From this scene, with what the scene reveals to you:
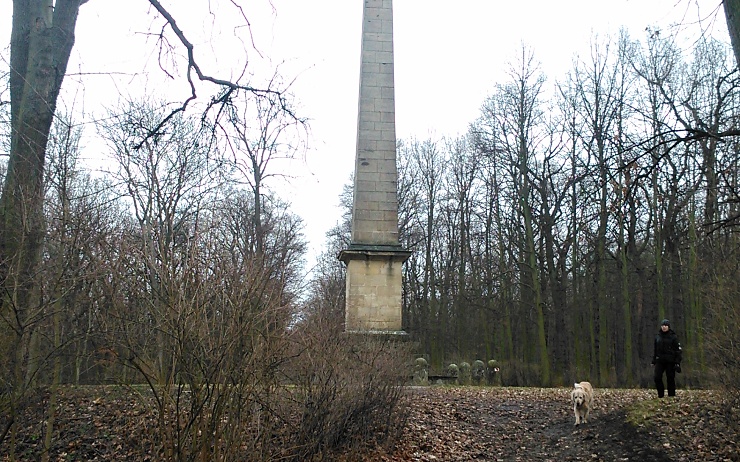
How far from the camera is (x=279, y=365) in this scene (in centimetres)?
617

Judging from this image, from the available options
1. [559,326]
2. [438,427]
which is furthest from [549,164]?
[438,427]

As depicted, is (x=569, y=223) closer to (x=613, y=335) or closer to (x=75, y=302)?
(x=613, y=335)

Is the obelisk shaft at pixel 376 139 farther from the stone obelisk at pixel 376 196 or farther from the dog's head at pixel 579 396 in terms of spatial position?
the dog's head at pixel 579 396

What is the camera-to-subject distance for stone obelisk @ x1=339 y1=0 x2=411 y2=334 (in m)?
14.4

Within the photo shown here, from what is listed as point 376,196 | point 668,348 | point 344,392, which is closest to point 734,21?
point 344,392

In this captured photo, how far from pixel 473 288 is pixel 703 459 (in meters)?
21.1

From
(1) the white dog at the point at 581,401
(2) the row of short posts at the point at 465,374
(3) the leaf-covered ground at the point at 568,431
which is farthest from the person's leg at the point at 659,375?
(2) the row of short posts at the point at 465,374

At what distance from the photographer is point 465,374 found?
64.4ft

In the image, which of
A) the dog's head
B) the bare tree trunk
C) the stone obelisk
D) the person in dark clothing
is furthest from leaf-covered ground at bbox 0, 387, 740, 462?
the bare tree trunk

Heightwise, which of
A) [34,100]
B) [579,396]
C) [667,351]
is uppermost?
[34,100]

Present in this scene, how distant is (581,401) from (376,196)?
6.24 m

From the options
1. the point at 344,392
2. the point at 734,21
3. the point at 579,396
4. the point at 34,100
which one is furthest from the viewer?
the point at 579,396

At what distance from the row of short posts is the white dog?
5766 mm

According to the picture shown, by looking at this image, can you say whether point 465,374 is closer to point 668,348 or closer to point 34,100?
point 668,348
